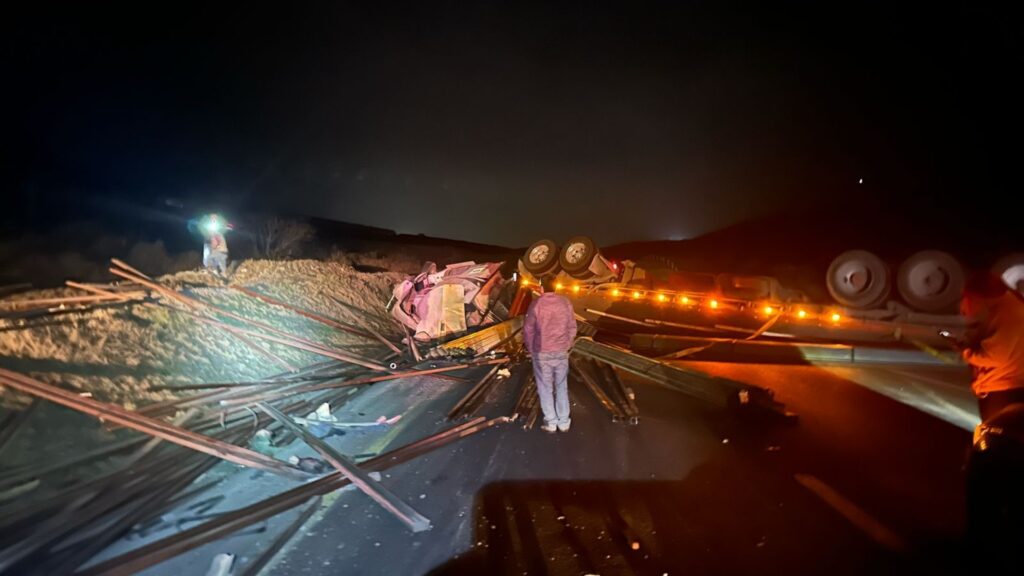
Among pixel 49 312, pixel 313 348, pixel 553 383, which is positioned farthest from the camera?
pixel 313 348

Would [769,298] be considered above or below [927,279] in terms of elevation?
below

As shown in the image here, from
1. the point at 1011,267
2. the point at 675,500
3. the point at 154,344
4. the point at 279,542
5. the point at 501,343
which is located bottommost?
the point at 279,542

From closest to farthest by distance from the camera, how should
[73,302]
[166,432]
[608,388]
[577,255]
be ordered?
[166,432], [608,388], [73,302], [577,255]

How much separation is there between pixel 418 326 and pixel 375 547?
876 centimetres

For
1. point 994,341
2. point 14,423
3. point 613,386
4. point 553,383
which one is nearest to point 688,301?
point 613,386

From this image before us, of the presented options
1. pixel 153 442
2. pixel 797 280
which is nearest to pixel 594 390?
pixel 153 442

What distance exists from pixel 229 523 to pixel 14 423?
3.13 meters

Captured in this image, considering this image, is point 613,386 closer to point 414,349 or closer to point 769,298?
point 414,349

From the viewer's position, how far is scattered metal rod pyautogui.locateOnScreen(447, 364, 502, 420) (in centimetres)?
711

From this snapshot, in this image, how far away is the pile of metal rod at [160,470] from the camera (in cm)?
380

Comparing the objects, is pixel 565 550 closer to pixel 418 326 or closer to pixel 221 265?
pixel 418 326

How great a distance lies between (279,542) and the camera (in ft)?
12.8

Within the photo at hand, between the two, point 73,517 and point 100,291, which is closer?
point 73,517

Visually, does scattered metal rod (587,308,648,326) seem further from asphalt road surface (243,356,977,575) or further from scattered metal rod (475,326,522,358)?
asphalt road surface (243,356,977,575)
